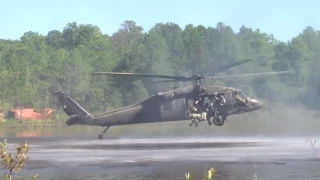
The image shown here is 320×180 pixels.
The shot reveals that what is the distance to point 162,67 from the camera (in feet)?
364

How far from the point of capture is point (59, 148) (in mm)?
47750

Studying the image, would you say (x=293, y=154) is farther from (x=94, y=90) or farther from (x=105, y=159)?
(x=94, y=90)

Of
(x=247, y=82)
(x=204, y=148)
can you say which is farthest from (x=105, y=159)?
(x=247, y=82)

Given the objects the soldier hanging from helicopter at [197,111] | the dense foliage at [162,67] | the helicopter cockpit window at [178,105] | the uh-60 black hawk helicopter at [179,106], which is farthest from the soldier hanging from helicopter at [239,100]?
the dense foliage at [162,67]

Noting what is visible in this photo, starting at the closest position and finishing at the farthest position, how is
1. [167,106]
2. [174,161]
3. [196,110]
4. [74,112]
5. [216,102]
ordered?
1. [174,161]
2. [216,102]
3. [196,110]
4. [167,106]
5. [74,112]

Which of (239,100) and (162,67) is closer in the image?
(239,100)

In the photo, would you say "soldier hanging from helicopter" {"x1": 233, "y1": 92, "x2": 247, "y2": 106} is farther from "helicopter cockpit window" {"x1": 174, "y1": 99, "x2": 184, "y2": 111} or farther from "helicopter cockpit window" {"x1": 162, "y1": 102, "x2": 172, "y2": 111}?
"helicopter cockpit window" {"x1": 162, "y1": 102, "x2": 172, "y2": 111}

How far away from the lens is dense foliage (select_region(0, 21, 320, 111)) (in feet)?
335

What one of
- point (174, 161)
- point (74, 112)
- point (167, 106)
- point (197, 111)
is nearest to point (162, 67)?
point (74, 112)

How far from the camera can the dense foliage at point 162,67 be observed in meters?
102

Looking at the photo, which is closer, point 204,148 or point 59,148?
point 204,148

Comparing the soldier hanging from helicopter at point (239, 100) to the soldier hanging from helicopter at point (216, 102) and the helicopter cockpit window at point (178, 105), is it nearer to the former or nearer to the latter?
the soldier hanging from helicopter at point (216, 102)

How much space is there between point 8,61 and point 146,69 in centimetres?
4111

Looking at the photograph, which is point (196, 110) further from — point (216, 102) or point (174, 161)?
point (174, 161)
